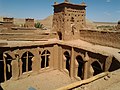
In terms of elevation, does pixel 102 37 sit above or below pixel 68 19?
below

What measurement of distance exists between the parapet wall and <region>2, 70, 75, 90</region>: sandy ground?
20.1 feet

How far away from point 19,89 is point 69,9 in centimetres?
1239

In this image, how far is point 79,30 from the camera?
71.6 feet

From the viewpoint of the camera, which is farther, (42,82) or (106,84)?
(42,82)

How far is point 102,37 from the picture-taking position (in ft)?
60.0

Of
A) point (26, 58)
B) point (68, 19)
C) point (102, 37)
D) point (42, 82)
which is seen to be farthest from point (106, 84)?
point (68, 19)

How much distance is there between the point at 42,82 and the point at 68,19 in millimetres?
9544

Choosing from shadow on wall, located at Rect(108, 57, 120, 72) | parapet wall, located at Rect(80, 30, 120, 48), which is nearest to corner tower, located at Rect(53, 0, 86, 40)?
parapet wall, located at Rect(80, 30, 120, 48)

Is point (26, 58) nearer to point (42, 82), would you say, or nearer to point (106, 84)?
point (42, 82)

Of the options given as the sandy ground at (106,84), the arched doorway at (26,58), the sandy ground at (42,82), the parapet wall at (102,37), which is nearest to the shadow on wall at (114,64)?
the sandy ground at (106,84)

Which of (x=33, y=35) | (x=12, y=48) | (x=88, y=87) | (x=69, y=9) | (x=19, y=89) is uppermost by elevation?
(x=69, y=9)

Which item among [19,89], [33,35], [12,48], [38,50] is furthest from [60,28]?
[19,89]

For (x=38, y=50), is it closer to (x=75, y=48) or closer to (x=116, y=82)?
(x=75, y=48)

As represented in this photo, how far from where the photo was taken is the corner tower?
20.4 metres
